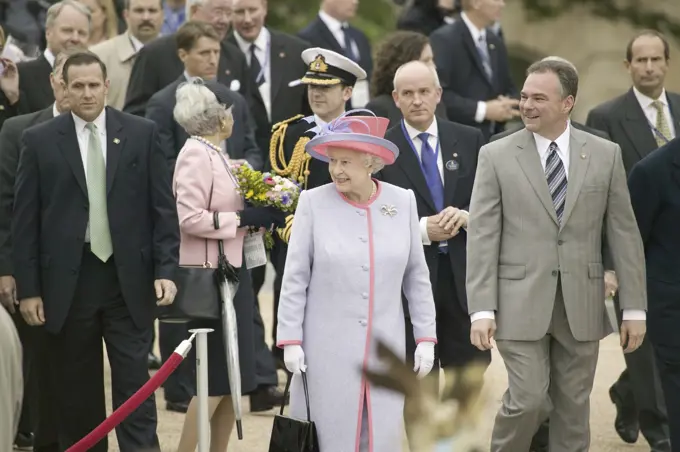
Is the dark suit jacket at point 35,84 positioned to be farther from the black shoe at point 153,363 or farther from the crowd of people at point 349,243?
the black shoe at point 153,363

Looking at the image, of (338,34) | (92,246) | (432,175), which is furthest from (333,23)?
(92,246)

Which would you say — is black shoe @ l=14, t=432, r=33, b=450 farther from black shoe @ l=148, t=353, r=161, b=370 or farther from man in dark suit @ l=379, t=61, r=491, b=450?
man in dark suit @ l=379, t=61, r=491, b=450

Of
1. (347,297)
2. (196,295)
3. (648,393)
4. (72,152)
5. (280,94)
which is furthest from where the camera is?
(280,94)

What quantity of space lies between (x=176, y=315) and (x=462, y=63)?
4462 millimetres

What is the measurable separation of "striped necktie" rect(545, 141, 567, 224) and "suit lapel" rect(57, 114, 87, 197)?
2.40m

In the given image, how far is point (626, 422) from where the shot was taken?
978 centimetres

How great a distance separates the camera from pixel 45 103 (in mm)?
9922

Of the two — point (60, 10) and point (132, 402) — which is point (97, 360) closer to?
point (132, 402)

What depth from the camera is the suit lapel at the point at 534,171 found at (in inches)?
292

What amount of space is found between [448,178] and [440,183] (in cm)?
5

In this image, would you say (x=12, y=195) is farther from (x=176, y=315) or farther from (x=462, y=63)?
(x=462, y=63)

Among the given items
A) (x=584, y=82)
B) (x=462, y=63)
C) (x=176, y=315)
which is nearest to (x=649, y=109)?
(x=462, y=63)

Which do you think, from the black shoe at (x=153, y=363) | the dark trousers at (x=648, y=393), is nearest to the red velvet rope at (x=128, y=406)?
the dark trousers at (x=648, y=393)

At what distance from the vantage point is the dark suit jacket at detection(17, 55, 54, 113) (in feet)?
32.6
